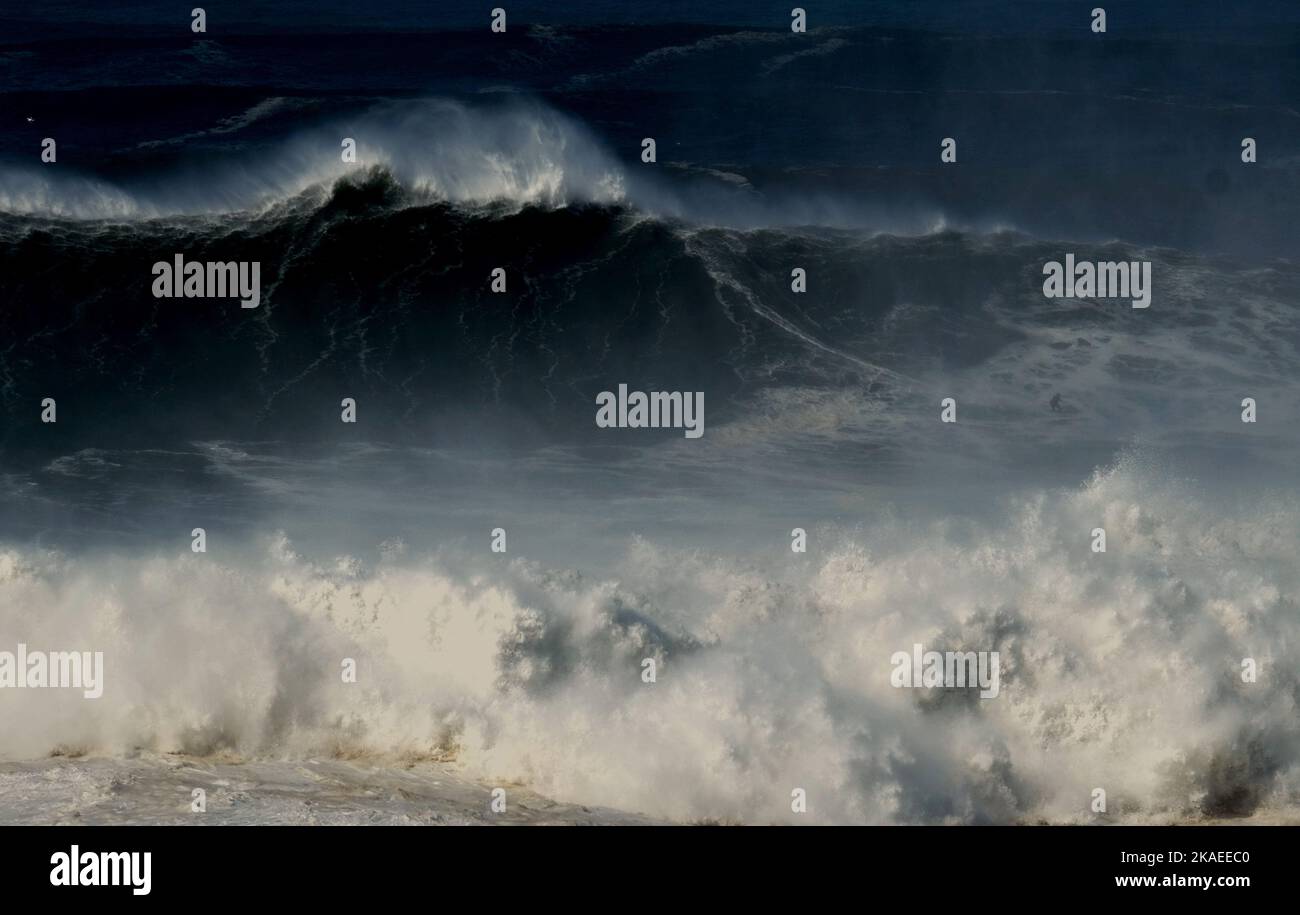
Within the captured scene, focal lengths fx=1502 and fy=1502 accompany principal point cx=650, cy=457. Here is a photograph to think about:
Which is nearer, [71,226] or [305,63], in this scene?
[71,226]

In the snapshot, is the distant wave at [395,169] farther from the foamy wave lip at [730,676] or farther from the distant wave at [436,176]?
the foamy wave lip at [730,676]

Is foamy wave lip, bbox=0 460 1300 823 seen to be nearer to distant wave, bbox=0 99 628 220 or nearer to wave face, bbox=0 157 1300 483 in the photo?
wave face, bbox=0 157 1300 483

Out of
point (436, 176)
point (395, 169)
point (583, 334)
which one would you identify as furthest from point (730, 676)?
point (395, 169)

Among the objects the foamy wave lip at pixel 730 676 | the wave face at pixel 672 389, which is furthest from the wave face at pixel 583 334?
the foamy wave lip at pixel 730 676

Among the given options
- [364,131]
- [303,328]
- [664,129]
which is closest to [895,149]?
[664,129]

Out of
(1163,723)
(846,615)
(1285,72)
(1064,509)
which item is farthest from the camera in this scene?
(1285,72)

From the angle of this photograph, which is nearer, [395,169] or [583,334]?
[583,334]

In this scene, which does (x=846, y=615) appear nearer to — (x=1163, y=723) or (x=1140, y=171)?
(x=1163, y=723)

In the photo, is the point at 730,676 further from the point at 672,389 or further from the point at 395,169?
the point at 395,169
